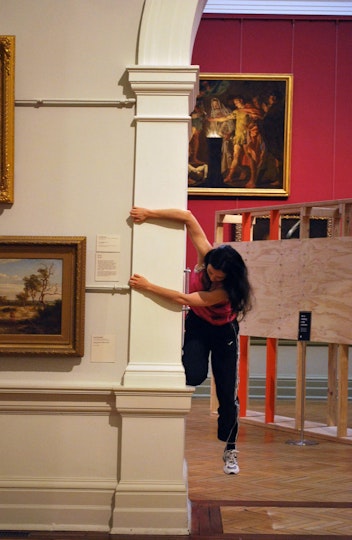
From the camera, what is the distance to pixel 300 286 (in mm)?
9352

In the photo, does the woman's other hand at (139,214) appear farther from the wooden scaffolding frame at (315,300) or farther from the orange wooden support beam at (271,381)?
the orange wooden support beam at (271,381)

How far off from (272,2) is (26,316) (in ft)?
25.2

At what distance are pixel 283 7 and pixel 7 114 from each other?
24.0 feet

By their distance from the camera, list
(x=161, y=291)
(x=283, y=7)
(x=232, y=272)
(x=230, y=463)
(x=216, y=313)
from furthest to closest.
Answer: (x=283, y=7) → (x=230, y=463) → (x=216, y=313) → (x=232, y=272) → (x=161, y=291)

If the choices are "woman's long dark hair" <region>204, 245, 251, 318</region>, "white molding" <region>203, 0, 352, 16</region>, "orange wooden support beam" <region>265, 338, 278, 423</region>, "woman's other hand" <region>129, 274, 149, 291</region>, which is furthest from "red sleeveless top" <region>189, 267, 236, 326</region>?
"white molding" <region>203, 0, 352, 16</region>

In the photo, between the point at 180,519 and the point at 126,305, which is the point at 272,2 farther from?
the point at 180,519

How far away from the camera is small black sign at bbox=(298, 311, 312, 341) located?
9.08 metres

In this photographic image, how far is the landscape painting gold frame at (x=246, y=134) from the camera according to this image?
11914 mm

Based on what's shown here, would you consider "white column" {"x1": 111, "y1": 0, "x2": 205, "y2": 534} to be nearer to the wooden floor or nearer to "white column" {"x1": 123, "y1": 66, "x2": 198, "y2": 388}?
"white column" {"x1": 123, "y1": 66, "x2": 198, "y2": 388}

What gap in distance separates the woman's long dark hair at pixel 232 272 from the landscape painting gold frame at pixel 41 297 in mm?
928

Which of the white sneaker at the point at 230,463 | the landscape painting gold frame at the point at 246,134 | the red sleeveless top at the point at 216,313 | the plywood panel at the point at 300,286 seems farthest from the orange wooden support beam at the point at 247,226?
the white sneaker at the point at 230,463

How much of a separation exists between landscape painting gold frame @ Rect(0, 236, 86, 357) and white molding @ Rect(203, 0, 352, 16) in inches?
285

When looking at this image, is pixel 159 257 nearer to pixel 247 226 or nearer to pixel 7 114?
pixel 7 114

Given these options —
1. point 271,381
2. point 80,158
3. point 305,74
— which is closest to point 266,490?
point 80,158
